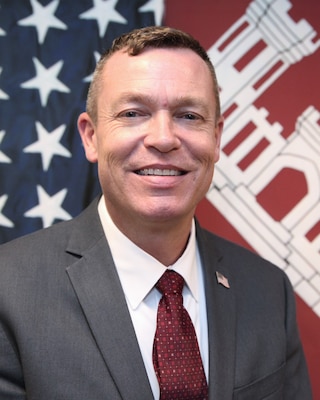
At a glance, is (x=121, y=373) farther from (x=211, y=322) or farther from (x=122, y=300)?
(x=211, y=322)

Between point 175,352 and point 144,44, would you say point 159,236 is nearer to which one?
point 175,352

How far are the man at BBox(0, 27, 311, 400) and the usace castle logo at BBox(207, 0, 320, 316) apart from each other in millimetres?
472

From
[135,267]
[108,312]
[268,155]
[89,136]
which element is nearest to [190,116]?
[89,136]

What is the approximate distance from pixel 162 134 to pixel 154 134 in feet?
0.08

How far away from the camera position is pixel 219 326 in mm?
1483

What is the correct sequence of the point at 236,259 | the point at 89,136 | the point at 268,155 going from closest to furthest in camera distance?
the point at 89,136 → the point at 236,259 → the point at 268,155

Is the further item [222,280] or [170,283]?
[222,280]

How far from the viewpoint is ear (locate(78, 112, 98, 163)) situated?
1.51 m

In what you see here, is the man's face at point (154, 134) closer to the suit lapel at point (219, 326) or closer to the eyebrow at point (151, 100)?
the eyebrow at point (151, 100)

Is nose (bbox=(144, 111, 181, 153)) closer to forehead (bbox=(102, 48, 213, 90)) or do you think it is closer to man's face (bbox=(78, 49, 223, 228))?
man's face (bbox=(78, 49, 223, 228))

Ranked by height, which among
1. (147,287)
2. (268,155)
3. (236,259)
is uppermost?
(268,155)

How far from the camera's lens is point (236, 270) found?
1.67 meters

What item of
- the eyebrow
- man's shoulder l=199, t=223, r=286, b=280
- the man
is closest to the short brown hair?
the man

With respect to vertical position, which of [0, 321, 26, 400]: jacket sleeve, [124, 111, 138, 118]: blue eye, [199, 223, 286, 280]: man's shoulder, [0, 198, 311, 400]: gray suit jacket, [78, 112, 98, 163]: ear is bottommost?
[0, 321, 26, 400]: jacket sleeve
